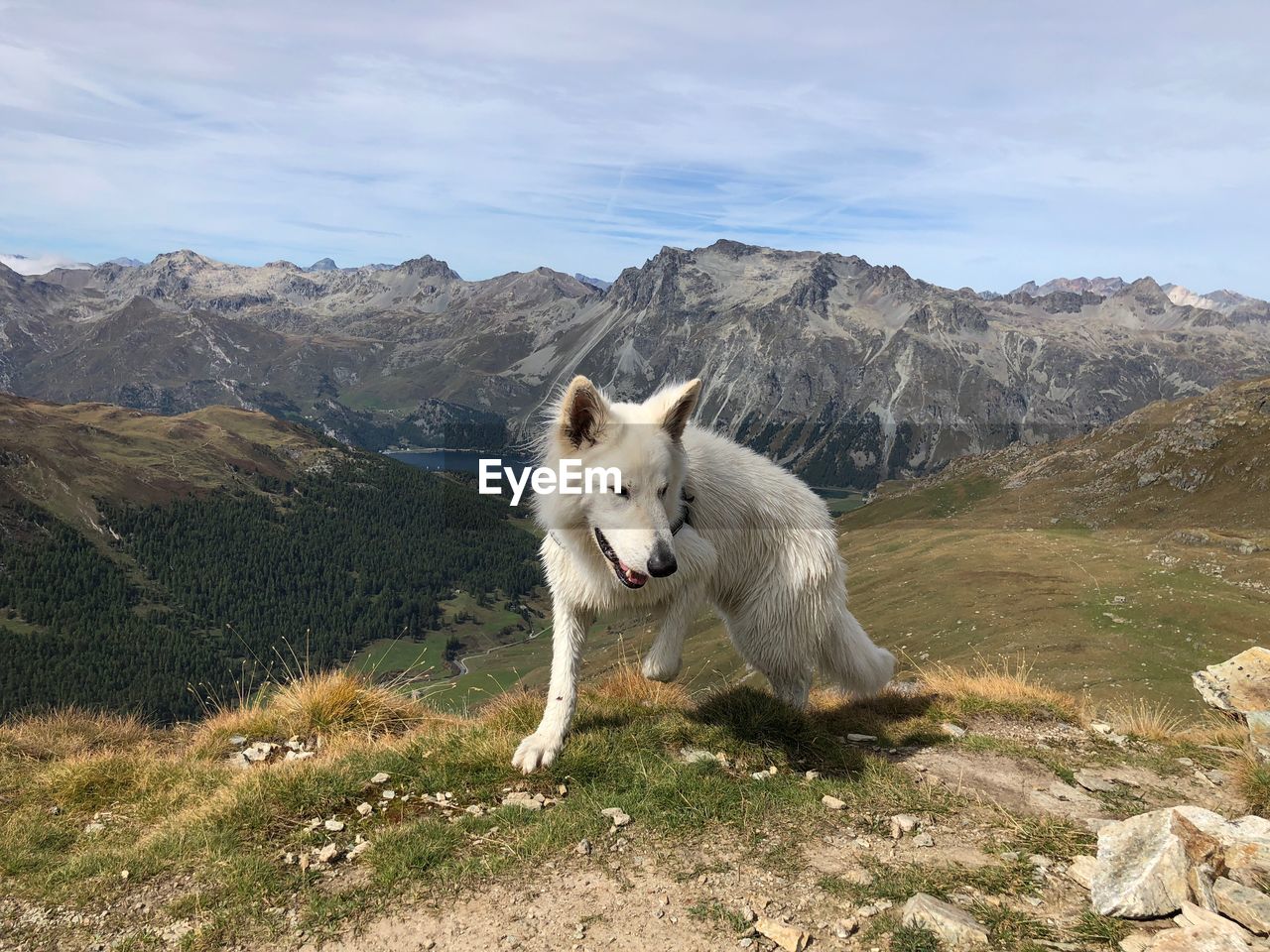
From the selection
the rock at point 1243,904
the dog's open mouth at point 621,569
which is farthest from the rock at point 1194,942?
the dog's open mouth at point 621,569

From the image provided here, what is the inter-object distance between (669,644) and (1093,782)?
4929mm

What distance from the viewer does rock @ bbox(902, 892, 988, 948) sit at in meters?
4.43

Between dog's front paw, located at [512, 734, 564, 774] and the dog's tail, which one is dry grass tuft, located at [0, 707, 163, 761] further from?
the dog's tail

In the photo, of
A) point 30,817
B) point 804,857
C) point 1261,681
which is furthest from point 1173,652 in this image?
point 30,817

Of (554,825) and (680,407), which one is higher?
(680,407)

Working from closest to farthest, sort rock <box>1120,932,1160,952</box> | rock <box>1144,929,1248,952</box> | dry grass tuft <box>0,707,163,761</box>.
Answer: rock <box>1144,929,1248,952</box>, rock <box>1120,932,1160,952</box>, dry grass tuft <box>0,707,163,761</box>

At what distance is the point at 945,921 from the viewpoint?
4531 millimetres

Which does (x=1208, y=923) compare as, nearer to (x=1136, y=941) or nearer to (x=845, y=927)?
(x=1136, y=941)

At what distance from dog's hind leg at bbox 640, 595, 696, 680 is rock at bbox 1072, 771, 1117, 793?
4.61m

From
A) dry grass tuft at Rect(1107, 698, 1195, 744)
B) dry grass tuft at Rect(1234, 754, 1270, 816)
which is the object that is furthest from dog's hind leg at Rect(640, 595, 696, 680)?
dry grass tuft at Rect(1107, 698, 1195, 744)

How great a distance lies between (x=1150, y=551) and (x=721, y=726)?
117 m

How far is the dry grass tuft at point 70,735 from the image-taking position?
8.62m

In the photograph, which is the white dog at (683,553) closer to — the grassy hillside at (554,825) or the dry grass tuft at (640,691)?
the grassy hillside at (554,825)

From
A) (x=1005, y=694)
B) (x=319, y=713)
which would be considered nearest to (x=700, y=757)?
(x=319, y=713)
